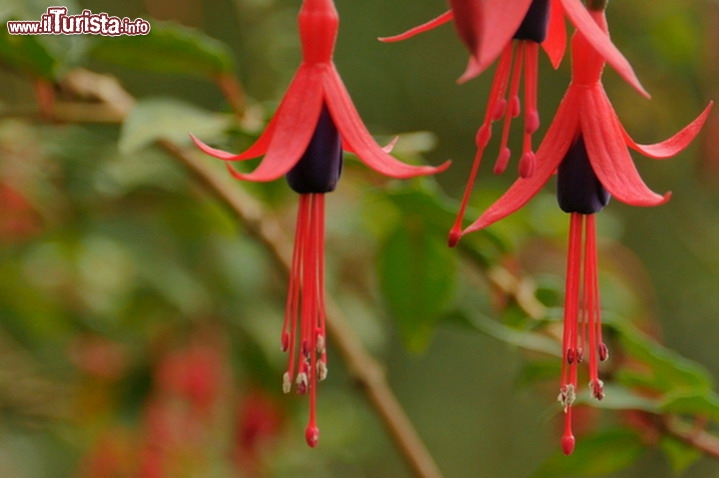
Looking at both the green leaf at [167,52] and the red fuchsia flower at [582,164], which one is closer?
the red fuchsia flower at [582,164]

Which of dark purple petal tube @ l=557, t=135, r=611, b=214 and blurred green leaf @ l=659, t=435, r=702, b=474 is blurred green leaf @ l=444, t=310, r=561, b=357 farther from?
dark purple petal tube @ l=557, t=135, r=611, b=214

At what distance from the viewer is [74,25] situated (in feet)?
2.43

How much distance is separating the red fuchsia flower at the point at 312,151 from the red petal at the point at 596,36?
0.29 feet

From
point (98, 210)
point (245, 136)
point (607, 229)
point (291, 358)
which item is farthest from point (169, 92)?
point (291, 358)

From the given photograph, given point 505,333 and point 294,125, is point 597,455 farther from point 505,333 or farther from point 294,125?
point 294,125

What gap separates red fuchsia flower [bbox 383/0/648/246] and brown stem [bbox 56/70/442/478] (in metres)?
0.36

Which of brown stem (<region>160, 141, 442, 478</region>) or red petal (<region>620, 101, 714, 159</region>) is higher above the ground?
red petal (<region>620, 101, 714, 159</region>)

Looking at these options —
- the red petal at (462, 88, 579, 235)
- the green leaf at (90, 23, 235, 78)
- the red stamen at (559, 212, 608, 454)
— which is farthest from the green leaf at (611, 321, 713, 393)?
the green leaf at (90, 23, 235, 78)

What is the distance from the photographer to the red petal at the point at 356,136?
0.47 m

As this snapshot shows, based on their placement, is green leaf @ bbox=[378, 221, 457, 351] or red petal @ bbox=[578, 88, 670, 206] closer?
red petal @ bbox=[578, 88, 670, 206]

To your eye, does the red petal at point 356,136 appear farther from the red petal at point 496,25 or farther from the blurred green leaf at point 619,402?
the blurred green leaf at point 619,402

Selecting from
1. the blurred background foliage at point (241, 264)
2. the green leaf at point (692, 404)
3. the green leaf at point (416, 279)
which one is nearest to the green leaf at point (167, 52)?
the blurred background foliage at point (241, 264)

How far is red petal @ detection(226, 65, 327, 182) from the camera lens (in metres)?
0.46

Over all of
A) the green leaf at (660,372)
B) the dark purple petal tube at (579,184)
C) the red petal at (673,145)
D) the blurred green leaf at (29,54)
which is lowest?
the green leaf at (660,372)
